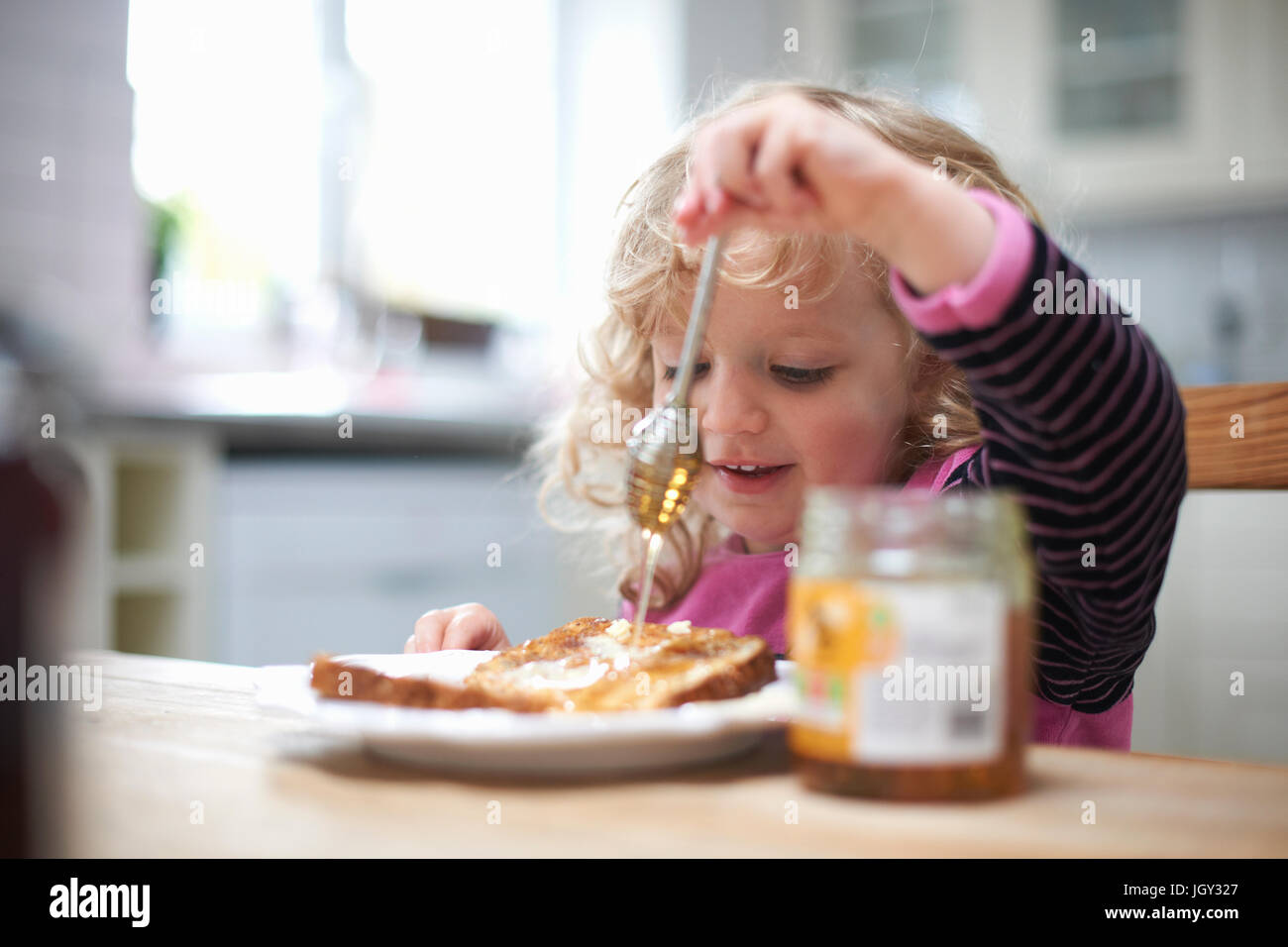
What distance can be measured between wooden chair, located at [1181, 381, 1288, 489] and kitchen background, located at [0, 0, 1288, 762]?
121 centimetres

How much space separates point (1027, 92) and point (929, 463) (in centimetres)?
256

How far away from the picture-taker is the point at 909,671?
17.6 inches

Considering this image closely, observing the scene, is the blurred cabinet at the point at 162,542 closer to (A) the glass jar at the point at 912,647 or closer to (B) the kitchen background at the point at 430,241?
(B) the kitchen background at the point at 430,241

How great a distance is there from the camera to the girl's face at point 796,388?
1126mm

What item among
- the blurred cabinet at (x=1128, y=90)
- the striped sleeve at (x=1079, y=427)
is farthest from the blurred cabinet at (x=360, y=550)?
the striped sleeve at (x=1079, y=427)

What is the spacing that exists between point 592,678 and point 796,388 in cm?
55

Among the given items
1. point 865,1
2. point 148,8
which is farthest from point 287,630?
point 865,1

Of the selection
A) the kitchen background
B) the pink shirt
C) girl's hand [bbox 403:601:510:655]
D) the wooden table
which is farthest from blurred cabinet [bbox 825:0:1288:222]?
the wooden table

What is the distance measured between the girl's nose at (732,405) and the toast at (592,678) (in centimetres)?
40

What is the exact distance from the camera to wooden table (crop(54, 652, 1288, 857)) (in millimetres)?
434

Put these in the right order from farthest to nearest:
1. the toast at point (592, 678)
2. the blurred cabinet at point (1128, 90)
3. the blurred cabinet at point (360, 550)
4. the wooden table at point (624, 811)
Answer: the blurred cabinet at point (1128, 90), the blurred cabinet at point (360, 550), the toast at point (592, 678), the wooden table at point (624, 811)

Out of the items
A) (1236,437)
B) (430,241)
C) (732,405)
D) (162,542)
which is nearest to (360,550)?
(162,542)

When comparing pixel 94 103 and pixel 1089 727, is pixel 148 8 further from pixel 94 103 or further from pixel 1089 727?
pixel 1089 727

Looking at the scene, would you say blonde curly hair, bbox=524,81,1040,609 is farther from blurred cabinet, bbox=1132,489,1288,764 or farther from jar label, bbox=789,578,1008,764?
blurred cabinet, bbox=1132,489,1288,764
